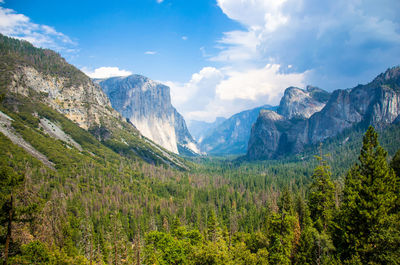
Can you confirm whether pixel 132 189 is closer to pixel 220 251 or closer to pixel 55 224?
pixel 55 224

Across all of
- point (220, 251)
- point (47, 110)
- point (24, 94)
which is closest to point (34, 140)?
point (47, 110)

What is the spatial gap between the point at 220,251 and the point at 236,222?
66.0 m

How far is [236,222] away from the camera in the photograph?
85500 millimetres

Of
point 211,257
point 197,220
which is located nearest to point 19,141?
point 197,220

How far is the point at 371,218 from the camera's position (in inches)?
888

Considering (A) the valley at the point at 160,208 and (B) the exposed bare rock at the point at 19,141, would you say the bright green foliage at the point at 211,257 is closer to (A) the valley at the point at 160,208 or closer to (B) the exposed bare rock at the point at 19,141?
(A) the valley at the point at 160,208

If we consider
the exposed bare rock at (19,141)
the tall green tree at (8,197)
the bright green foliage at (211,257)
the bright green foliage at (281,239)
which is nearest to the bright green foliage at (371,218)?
the bright green foliage at (281,239)

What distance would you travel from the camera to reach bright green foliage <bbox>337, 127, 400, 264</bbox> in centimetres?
2103

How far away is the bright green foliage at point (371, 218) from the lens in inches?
828

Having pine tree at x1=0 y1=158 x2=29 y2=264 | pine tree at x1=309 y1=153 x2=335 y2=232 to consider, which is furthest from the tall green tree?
pine tree at x1=309 y1=153 x2=335 y2=232

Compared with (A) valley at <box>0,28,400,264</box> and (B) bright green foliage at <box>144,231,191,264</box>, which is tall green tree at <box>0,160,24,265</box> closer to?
(A) valley at <box>0,28,400,264</box>

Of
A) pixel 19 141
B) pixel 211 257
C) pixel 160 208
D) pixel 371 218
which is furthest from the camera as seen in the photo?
pixel 19 141

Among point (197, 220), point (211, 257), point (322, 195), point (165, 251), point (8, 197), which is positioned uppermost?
point (8, 197)

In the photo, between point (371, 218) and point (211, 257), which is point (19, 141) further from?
point (371, 218)
